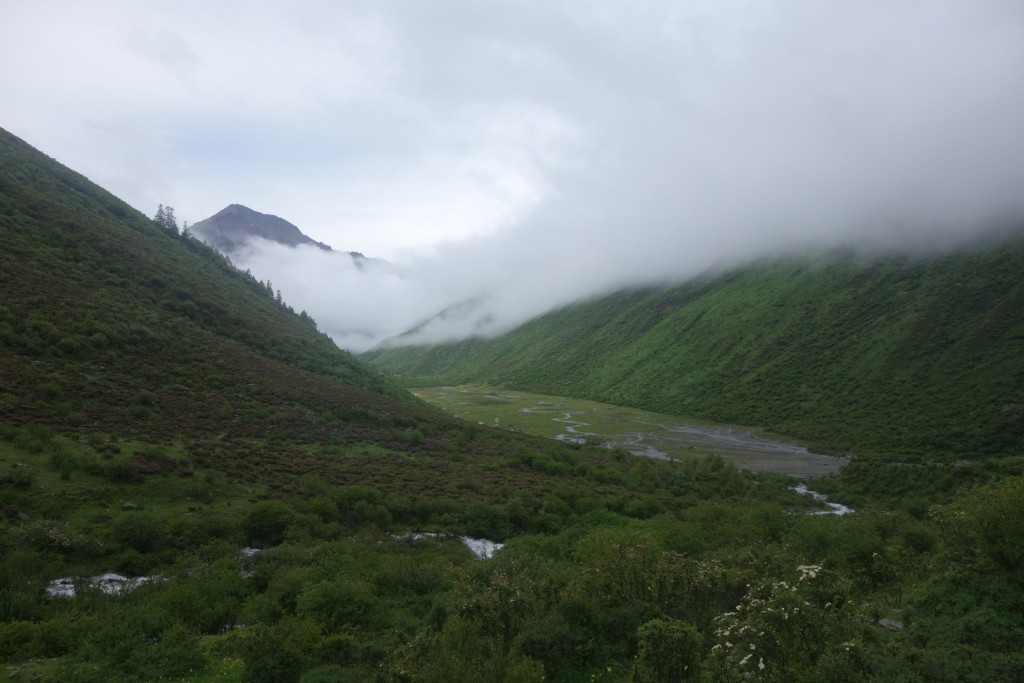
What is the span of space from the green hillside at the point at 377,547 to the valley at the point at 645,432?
1679 centimetres

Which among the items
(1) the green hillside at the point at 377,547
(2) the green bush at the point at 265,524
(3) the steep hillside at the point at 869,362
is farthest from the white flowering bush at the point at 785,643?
(3) the steep hillside at the point at 869,362

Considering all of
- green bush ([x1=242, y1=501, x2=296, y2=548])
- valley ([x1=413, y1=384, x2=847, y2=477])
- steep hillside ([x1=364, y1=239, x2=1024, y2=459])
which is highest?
steep hillside ([x1=364, y1=239, x2=1024, y2=459])

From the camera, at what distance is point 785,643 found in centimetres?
1327

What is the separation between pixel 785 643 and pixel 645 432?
11218cm

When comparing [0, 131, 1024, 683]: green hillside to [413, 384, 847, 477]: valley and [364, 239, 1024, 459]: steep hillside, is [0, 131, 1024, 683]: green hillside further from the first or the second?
[364, 239, 1024, 459]: steep hillside

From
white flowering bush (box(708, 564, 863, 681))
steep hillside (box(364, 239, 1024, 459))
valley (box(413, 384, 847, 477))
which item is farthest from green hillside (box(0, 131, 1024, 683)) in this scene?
steep hillside (box(364, 239, 1024, 459))

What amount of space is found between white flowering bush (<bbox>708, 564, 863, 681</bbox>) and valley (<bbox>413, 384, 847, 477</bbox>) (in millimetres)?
68086

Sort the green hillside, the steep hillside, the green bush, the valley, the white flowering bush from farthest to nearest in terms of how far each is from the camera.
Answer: the steep hillside → the valley → the green bush → the green hillside → the white flowering bush

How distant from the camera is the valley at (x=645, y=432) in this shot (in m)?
89.2

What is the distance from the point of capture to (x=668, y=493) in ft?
215

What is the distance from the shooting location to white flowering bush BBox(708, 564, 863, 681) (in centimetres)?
1227

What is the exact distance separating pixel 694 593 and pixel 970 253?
599 ft

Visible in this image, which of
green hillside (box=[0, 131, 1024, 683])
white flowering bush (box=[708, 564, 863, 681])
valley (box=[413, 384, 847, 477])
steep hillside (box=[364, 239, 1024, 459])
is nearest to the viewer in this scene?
white flowering bush (box=[708, 564, 863, 681])

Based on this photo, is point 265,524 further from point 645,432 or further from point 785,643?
point 645,432
